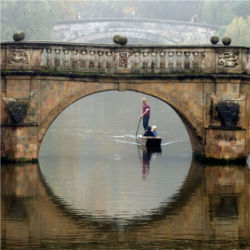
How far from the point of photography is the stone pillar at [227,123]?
27.2 meters

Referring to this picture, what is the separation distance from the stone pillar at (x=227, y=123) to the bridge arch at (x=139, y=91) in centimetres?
51

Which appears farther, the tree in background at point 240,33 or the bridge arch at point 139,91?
the tree in background at point 240,33

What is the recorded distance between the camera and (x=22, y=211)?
19.3m

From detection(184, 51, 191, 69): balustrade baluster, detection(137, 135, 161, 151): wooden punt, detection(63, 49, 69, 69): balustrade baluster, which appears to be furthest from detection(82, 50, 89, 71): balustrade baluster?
detection(137, 135, 161, 151): wooden punt

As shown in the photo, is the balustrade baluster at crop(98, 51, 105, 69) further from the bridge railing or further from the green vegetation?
the green vegetation

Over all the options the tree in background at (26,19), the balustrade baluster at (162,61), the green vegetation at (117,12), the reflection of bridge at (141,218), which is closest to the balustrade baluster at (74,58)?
the balustrade baluster at (162,61)

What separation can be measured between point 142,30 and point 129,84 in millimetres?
76371

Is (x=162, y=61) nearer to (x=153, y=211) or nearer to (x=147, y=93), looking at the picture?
(x=147, y=93)

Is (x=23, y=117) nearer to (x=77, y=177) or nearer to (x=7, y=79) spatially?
(x=7, y=79)

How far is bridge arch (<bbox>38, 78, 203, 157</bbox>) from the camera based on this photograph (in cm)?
2706

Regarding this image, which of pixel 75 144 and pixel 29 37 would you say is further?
pixel 29 37

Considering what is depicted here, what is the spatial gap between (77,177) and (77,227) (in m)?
7.13

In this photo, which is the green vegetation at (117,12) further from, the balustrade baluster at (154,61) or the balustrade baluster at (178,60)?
the balustrade baluster at (154,61)

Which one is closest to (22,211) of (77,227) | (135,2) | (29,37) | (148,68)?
(77,227)
